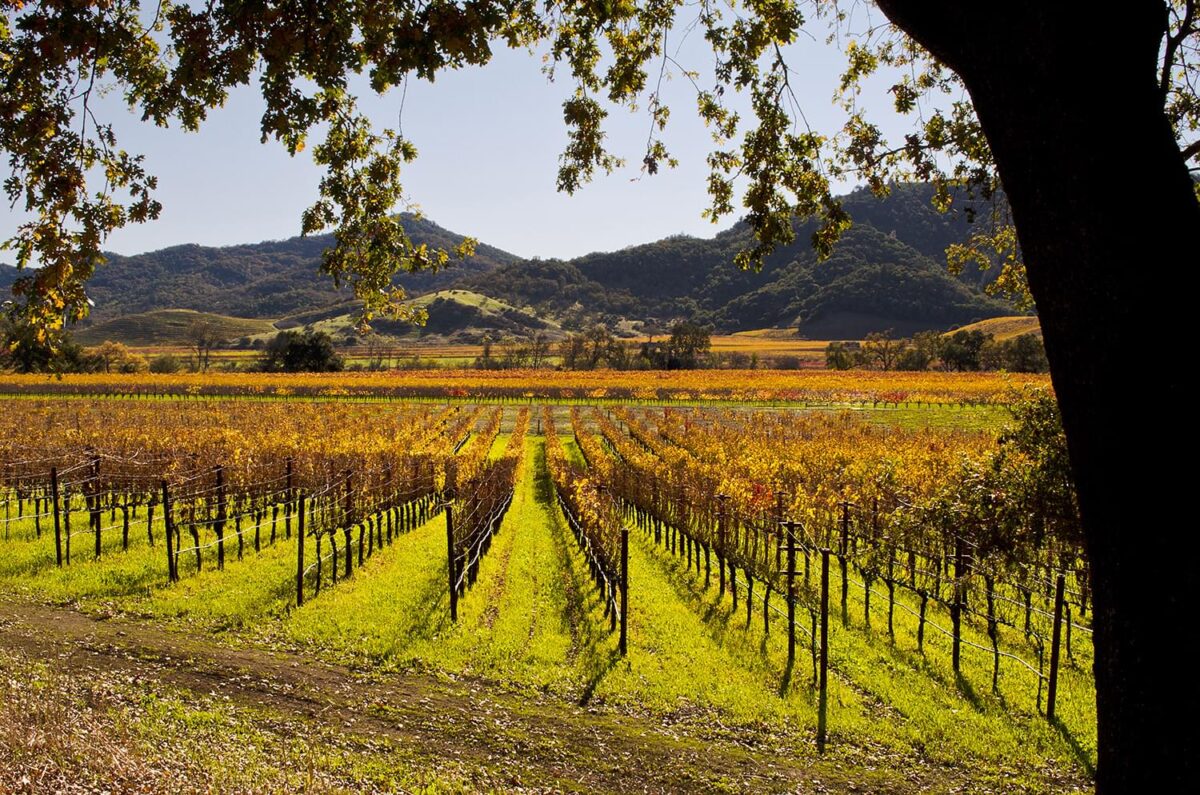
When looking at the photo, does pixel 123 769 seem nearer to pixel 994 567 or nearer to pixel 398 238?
pixel 398 238

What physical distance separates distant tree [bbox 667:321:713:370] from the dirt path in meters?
93.4

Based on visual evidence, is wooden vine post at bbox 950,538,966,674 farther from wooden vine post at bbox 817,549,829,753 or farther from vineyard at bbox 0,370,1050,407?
vineyard at bbox 0,370,1050,407

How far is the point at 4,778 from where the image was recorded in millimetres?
4910

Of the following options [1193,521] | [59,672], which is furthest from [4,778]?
[1193,521]

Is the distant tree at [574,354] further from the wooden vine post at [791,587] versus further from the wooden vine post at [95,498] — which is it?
the wooden vine post at [791,587]

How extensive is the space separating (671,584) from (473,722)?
22.6 ft

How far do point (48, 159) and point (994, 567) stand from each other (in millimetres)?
13339

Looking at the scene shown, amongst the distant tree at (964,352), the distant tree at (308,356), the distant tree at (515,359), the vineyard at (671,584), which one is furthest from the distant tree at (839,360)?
the vineyard at (671,584)

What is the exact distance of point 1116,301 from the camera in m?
2.57

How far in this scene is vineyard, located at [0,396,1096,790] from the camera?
9.07 m

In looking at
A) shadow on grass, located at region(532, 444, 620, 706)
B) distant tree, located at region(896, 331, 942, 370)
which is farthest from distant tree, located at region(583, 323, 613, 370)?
shadow on grass, located at region(532, 444, 620, 706)

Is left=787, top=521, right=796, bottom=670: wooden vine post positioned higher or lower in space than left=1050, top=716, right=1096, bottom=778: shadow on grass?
higher

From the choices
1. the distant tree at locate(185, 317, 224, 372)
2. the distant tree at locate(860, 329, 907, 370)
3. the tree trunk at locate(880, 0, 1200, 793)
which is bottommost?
the tree trunk at locate(880, 0, 1200, 793)

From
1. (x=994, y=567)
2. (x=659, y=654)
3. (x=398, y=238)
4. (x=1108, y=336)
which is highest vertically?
(x=398, y=238)
